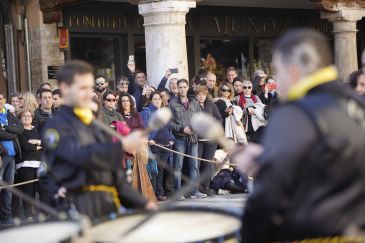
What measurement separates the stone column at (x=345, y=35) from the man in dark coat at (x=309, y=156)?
15.3m

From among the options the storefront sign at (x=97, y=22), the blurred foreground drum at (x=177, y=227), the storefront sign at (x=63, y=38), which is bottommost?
the blurred foreground drum at (x=177, y=227)

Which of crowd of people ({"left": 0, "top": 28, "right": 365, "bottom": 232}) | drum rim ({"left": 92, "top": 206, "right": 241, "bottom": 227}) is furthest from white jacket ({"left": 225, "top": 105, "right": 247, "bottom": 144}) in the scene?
drum rim ({"left": 92, "top": 206, "right": 241, "bottom": 227})

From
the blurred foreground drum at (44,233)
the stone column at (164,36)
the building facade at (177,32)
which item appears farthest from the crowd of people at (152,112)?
the blurred foreground drum at (44,233)

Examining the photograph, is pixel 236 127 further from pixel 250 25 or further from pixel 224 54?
pixel 250 25

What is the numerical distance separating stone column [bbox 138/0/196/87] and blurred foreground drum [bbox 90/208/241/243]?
9441 millimetres

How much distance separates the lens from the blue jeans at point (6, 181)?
38.8ft

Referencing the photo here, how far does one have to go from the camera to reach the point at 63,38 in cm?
1716

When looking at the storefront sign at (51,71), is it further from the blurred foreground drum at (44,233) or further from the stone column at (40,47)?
the blurred foreground drum at (44,233)

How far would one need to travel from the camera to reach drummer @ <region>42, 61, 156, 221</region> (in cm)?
564

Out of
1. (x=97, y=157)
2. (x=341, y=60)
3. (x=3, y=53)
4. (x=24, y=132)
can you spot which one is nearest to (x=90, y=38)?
(x=3, y=53)

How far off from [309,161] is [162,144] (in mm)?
9399

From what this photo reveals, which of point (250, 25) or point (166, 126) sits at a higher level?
A: point (250, 25)

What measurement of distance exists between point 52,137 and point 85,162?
1.36ft

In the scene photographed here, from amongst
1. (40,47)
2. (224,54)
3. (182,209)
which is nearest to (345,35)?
(224,54)
